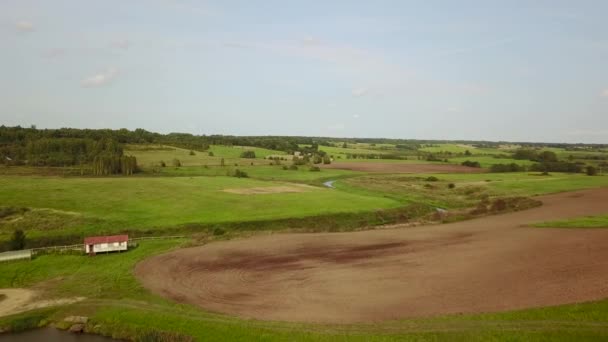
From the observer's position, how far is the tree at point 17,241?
→ 4699cm

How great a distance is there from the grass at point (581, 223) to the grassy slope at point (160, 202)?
24.2 meters

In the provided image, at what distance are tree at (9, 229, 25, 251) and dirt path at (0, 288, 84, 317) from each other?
14156 millimetres

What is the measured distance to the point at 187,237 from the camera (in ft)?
173

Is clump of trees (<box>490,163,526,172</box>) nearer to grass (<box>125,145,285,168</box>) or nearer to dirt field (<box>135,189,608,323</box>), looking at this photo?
grass (<box>125,145,285,168</box>)

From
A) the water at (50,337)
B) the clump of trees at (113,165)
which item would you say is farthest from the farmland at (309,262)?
the clump of trees at (113,165)

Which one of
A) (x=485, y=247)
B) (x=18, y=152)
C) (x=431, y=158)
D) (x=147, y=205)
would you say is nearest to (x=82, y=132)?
(x=18, y=152)

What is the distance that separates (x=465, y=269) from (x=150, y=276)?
2784 cm

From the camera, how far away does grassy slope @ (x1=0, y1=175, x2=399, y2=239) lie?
199 feet

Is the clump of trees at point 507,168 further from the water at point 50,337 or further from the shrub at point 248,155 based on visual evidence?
the water at point 50,337

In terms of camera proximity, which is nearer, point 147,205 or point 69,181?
point 147,205

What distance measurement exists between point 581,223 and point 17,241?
6793 cm

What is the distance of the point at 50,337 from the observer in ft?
90.9

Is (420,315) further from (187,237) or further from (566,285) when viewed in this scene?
(187,237)

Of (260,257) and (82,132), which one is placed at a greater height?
(82,132)
